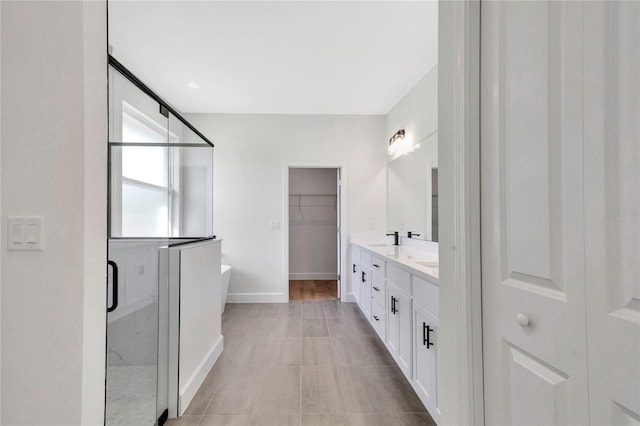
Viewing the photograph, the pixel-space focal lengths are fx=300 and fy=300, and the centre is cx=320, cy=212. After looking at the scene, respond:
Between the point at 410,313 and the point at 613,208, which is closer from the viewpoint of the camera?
the point at 613,208

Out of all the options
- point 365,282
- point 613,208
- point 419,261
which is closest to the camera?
point 613,208

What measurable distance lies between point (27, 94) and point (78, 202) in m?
0.40

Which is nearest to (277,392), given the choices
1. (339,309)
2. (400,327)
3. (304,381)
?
(304,381)

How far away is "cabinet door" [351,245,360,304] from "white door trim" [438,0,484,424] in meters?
2.66

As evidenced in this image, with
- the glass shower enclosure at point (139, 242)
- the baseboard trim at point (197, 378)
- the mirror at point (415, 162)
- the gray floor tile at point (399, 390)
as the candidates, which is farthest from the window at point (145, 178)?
the mirror at point (415, 162)

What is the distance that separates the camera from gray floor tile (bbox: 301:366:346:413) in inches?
72.9

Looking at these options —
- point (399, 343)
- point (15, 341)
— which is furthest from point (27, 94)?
point (399, 343)

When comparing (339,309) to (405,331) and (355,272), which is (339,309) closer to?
(355,272)

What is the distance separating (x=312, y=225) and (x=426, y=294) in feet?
14.1

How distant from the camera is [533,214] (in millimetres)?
779

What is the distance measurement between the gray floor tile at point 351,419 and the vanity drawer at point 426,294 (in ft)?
2.29

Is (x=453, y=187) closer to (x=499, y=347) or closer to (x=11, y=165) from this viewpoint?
(x=499, y=347)

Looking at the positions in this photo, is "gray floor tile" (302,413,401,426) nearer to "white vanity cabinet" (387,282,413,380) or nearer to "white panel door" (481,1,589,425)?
"white vanity cabinet" (387,282,413,380)

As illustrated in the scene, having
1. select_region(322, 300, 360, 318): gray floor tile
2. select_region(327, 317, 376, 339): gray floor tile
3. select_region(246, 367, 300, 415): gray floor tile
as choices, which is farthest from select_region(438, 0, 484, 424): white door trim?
select_region(322, 300, 360, 318): gray floor tile
